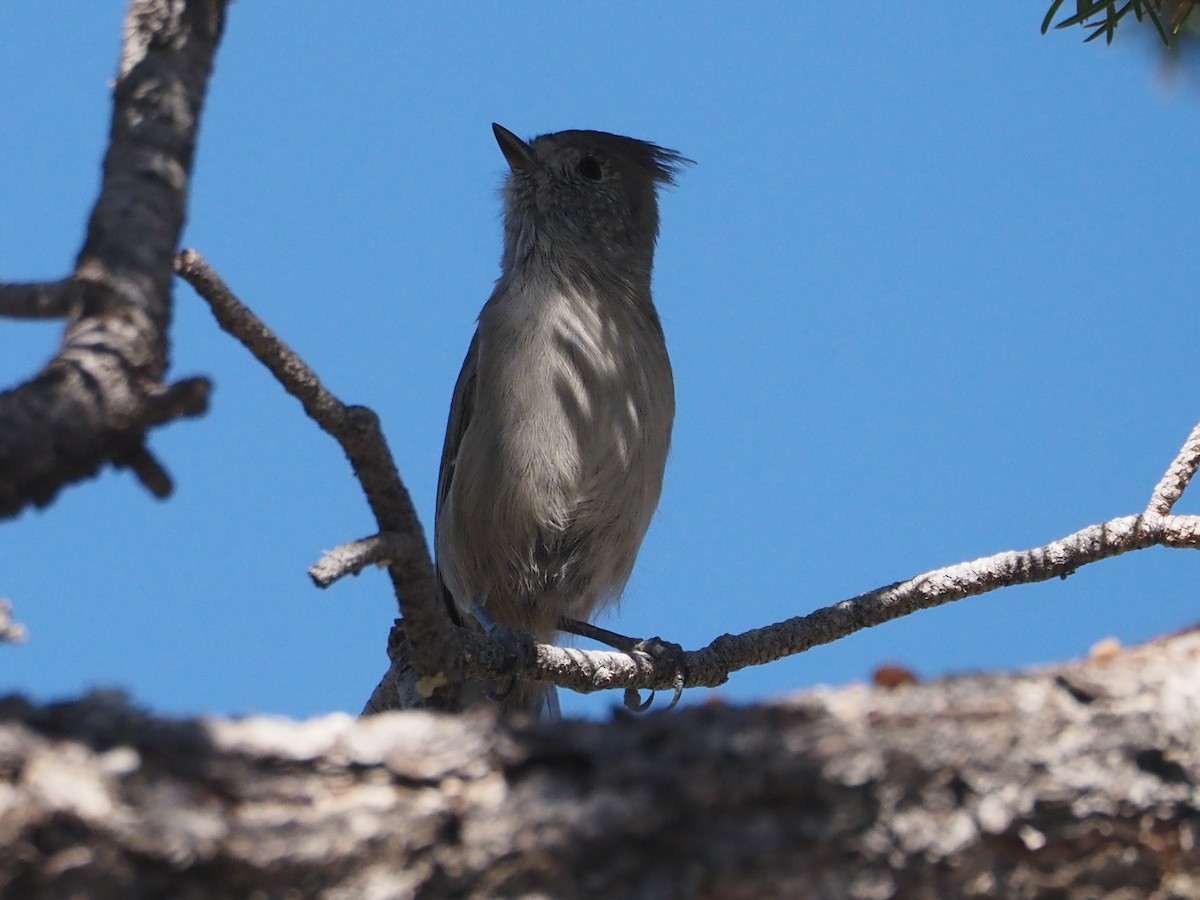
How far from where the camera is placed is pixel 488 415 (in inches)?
180

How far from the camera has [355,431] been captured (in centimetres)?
200

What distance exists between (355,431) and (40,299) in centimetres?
53

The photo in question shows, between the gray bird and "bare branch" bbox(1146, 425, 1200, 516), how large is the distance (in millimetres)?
1861

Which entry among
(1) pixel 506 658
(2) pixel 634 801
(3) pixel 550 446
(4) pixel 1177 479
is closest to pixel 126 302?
(2) pixel 634 801

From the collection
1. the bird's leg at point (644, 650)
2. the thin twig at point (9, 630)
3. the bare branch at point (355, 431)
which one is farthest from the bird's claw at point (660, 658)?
the thin twig at point (9, 630)

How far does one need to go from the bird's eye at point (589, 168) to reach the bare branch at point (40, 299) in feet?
13.3

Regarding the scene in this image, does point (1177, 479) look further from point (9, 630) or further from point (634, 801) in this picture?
point (9, 630)

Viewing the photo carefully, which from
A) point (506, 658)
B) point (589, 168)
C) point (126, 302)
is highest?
point (589, 168)

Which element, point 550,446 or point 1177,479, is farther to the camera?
point 550,446

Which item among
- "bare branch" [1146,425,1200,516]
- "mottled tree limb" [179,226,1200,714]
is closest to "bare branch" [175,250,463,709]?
"mottled tree limb" [179,226,1200,714]

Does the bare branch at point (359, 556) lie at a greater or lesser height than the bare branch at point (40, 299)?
lesser

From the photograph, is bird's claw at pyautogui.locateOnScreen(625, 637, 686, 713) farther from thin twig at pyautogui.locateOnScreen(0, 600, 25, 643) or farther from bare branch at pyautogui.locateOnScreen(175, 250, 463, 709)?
thin twig at pyautogui.locateOnScreen(0, 600, 25, 643)

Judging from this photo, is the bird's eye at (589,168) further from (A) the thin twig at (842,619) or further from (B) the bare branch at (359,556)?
(B) the bare branch at (359,556)

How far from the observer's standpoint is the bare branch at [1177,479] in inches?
128
